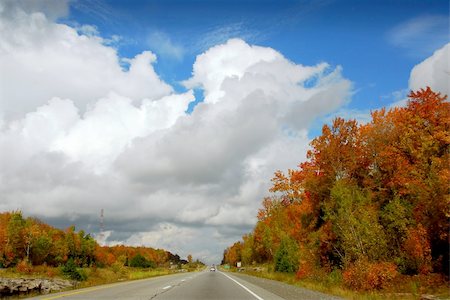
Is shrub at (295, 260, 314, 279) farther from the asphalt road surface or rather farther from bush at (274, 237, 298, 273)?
bush at (274, 237, 298, 273)

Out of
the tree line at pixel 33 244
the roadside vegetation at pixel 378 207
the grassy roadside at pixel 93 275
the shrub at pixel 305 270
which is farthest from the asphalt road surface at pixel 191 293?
the tree line at pixel 33 244

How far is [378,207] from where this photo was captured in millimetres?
31797

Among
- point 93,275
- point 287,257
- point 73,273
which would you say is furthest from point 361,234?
point 93,275

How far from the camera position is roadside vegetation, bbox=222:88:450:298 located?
21094mm

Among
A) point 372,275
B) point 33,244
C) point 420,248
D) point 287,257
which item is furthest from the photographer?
point 33,244

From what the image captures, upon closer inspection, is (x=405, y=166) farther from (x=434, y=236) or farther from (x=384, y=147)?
(x=434, y=236)

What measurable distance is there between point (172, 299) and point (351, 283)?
36.7 ft

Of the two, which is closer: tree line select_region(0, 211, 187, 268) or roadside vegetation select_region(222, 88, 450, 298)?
roadside vegetation select_region(222, 88, 450, 298)

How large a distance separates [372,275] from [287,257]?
26.2 meters

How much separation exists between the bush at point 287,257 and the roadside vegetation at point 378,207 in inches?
→ 4.5

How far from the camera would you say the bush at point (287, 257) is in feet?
151

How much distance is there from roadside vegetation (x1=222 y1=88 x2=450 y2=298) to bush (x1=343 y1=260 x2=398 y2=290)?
5 centimetres

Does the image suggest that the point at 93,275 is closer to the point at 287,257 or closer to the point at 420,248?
the point at 287,257

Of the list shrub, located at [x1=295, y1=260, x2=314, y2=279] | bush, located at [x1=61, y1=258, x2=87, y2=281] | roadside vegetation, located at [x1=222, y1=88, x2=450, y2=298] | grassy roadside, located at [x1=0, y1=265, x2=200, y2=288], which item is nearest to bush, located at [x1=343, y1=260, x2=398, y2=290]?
roadside vegetation, located at [x1=222, y1=88, x2=450, y2=298]
